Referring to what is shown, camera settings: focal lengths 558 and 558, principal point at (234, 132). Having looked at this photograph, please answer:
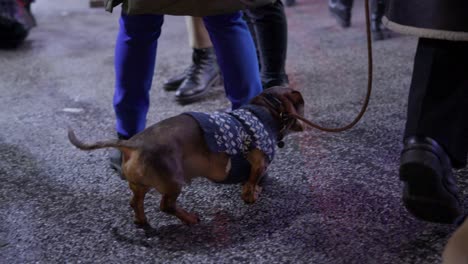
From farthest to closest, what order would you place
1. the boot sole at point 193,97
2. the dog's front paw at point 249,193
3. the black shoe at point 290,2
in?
the black shoe at point 290,2
the boot sole at point 193,97
the dog's front paw at point 249,193

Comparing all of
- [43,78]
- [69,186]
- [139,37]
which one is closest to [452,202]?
[139,37]

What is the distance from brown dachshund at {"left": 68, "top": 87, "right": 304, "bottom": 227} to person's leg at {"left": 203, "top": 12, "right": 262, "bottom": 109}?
17 centimetres

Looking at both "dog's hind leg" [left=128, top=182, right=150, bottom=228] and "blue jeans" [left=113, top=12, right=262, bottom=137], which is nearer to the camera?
"dog's hind leg" [left=128, top=182, right=150, bottom=228]

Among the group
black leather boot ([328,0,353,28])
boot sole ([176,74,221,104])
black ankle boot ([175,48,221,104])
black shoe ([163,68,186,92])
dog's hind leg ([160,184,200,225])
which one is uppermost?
dog's hind leg ([160,184,200,225])

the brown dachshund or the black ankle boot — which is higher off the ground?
the brown dachshund

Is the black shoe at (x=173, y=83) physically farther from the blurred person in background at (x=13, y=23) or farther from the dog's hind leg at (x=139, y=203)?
the blurred person in background at (x=13, y=23)

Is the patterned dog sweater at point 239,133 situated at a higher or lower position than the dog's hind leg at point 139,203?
higher

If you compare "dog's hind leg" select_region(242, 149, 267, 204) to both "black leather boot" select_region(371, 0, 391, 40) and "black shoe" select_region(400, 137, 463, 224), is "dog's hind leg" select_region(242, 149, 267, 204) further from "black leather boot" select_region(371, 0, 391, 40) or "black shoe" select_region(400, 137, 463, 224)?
"black leather boot" select_region(371, 0, 391, 40)

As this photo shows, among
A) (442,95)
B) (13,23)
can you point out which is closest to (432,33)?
(442,95)

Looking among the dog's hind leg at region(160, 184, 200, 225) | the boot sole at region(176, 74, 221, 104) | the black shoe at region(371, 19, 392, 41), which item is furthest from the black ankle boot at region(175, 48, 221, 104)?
the black shoe at region(371, 19, 392, 41)

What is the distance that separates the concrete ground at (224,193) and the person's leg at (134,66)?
0.65 ft

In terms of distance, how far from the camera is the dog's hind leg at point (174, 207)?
53.7 inches

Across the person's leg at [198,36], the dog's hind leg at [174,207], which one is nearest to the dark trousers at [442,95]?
the dog's hind leg at [174,207]

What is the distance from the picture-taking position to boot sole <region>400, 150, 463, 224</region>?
1257mm
